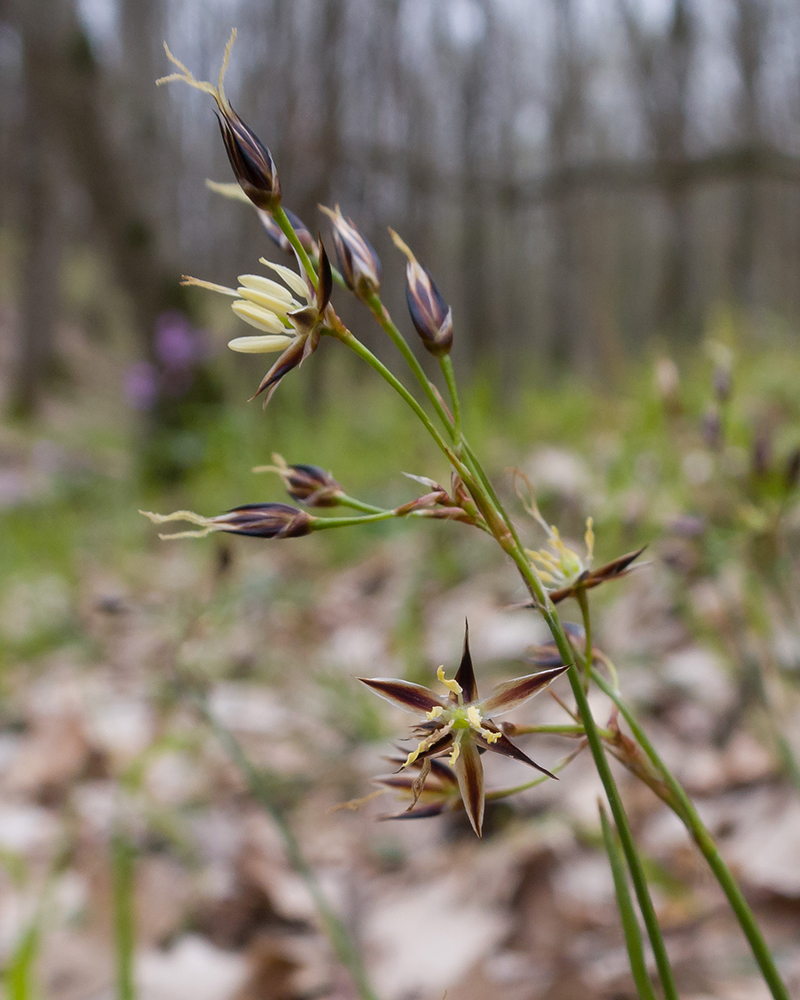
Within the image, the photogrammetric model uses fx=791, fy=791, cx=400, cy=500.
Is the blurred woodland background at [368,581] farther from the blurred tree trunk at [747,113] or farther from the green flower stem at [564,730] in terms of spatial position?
the blurred tree trunk at [747,113]

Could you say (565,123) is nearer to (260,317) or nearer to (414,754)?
(260,317)

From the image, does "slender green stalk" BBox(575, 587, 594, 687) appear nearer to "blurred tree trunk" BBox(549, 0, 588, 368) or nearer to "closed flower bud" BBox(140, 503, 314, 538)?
"closed flower bud" BBox(140, 503, 314, 538)

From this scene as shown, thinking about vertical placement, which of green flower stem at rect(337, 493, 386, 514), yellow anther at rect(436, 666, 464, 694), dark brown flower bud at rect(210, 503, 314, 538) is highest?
green flower stem at rect(337, 493, 386, 514)

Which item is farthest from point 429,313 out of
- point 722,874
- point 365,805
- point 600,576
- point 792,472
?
point 365,805

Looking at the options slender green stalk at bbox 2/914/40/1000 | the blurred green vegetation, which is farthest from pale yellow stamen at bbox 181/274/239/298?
the blurred green vegetation

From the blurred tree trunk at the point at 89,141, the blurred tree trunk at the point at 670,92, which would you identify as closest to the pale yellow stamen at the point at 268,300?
the blurred tree trunk at the point at 89,141

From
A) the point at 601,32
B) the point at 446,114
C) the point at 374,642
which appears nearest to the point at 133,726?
the point at 374,642
